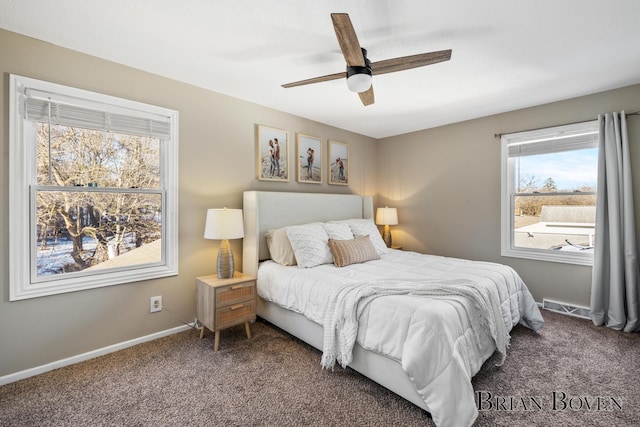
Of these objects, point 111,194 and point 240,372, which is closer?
point 240,372

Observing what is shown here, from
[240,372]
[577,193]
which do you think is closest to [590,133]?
[577,193]

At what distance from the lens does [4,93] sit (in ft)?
6.64

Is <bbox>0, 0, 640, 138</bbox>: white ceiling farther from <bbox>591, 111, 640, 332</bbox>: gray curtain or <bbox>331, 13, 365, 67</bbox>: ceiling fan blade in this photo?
<bbox>591, 111, 640, 332</bbox>: gray curtain

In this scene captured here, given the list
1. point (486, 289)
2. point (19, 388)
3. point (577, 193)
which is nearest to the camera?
point (19, 388)

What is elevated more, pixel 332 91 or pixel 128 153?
pixel 332 91

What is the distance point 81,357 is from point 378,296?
2364 millimetres

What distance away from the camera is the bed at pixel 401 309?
162 cm

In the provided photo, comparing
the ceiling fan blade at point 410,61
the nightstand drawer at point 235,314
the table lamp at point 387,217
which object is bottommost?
the nightstand drawer at point 235,314

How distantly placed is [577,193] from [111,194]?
4.74 meters

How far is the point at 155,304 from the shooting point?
2.69 m

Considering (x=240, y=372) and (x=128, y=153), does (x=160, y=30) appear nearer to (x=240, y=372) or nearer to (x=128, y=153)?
(x=128, y=153)

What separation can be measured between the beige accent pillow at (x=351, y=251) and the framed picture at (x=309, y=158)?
123cm

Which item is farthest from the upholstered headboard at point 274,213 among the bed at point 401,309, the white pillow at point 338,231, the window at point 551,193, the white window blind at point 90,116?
the window at point 551,193

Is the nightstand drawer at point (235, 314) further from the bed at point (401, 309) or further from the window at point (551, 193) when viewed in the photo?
the window at point (551, 193)
